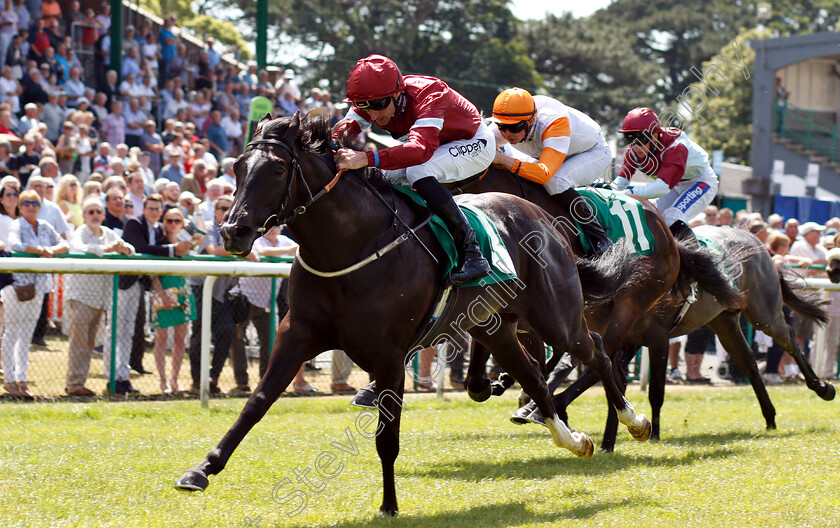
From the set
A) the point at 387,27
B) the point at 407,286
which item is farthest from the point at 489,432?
the point at 387,27

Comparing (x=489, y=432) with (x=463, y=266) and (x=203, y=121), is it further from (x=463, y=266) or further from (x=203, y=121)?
(x=203, y=121)

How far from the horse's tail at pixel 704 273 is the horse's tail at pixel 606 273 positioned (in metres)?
0.92

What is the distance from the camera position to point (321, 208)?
4332 millimetres

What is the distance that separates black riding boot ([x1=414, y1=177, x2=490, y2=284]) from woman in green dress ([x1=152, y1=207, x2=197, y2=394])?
3.82 m

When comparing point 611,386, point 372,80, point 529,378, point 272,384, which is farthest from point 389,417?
point 611,386

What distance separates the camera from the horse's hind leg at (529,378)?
17.5 ft

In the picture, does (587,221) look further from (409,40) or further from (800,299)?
(409,40)

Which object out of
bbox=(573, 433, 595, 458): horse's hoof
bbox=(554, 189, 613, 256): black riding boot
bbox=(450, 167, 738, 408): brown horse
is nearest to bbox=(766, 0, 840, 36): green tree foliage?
bbox=(450, 167, 738, 408): brown horse

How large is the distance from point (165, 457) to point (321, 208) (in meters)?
2.15

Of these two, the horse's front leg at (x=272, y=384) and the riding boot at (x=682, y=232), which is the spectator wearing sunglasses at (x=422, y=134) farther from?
the riding boot at (x=682, y=232)

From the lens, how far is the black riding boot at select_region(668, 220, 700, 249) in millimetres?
7141

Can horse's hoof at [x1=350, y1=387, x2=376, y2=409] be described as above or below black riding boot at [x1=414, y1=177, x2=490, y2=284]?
Result: below

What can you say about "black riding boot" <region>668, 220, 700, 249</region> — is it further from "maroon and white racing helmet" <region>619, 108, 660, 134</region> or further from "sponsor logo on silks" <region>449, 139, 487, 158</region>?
"sponsor logo on silks" <region>449, 139, 487, 158</region>

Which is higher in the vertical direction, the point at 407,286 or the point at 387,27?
the point at 387,27
